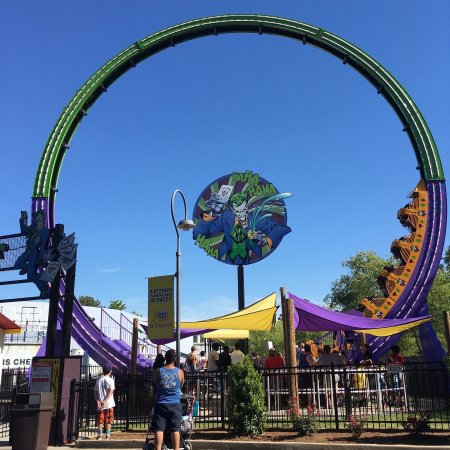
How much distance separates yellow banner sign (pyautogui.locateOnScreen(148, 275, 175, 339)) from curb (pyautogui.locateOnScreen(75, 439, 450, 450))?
8.50 ft

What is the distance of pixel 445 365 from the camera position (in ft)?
32.6

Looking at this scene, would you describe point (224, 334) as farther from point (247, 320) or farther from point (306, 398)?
point (306, 398)

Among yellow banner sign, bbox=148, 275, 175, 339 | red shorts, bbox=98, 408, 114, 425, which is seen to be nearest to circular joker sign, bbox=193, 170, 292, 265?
yellow banner sign, bbox=148, 275, 175, 339

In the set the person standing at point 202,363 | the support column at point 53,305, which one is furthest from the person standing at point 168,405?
the person standing at point 202,363

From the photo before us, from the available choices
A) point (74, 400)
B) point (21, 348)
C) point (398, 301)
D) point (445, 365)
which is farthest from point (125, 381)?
point (21, 348)

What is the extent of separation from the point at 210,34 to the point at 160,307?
1474cm

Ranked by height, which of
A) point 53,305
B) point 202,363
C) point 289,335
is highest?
point 53,305

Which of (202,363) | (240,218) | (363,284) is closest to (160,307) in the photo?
(202,363)

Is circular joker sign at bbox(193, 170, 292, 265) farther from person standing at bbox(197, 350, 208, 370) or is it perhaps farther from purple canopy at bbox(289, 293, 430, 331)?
purple canopy at bbox(289, 293, 430, 331)

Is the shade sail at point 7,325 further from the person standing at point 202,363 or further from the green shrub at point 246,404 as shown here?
the green shrub at point 246,404

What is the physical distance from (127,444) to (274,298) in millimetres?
7696

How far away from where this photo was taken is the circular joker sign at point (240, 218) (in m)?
24.1

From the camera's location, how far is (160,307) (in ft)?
40.8

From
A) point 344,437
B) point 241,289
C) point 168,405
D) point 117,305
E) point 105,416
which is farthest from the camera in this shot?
point 117,305
